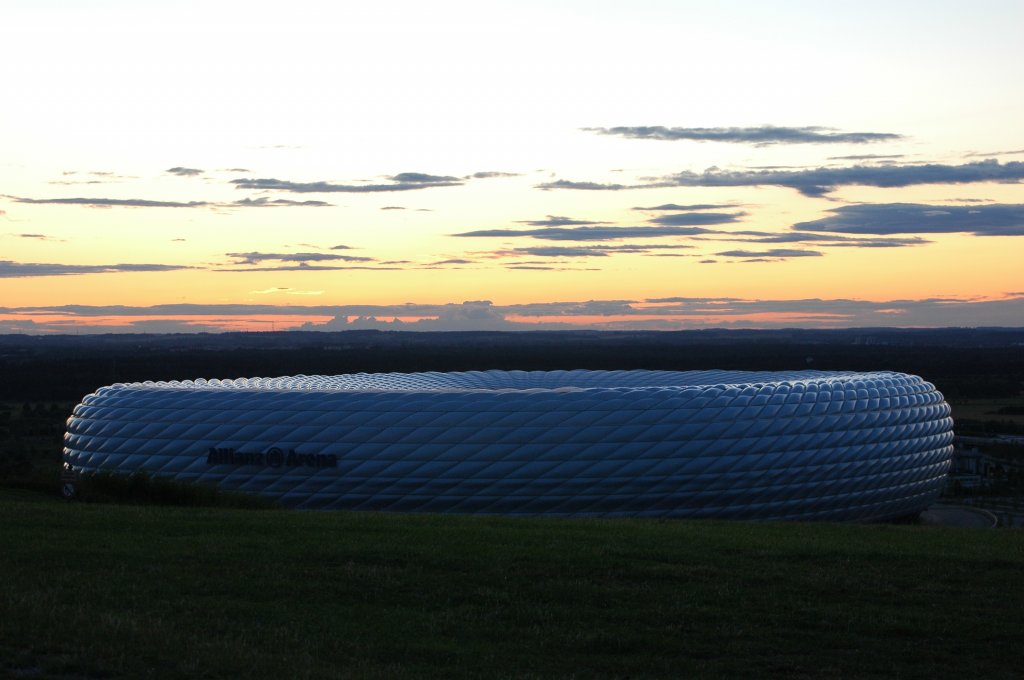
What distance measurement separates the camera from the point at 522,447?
33.8m

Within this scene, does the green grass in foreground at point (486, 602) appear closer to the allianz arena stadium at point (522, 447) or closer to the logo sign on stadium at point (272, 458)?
the allianz arena stadium at point (522, 447)

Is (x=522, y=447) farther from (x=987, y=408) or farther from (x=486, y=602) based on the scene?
(x=987, y=408)

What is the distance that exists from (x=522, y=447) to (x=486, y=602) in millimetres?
20508

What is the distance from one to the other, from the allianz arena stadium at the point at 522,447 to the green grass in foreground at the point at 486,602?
15.2m

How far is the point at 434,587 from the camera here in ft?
45.3

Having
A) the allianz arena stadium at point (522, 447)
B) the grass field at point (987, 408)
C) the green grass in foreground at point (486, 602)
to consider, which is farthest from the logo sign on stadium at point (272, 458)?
the grass field at point (987, 408)

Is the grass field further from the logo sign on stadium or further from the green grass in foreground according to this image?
the green grass in foreground

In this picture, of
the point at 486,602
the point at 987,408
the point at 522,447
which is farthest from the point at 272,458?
the point at 987,408

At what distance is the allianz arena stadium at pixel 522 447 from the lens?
111 feet

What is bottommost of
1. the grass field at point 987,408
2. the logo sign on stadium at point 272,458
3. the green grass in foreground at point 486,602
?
the grass field at point 987,408

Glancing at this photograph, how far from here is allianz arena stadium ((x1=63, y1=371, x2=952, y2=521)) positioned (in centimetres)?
3381

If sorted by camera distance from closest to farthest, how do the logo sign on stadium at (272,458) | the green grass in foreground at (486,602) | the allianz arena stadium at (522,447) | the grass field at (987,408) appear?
1. the green grass in foreground at (486,602)
2. the allianz arena stadium at (522,447)
3. the logo sign on stadium at (272,458)
4. the grass field at (987,408)

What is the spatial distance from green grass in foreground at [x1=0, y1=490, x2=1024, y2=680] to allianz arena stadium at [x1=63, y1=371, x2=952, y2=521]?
15224mm

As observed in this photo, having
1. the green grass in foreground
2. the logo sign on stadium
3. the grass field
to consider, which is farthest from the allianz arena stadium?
the grass field
